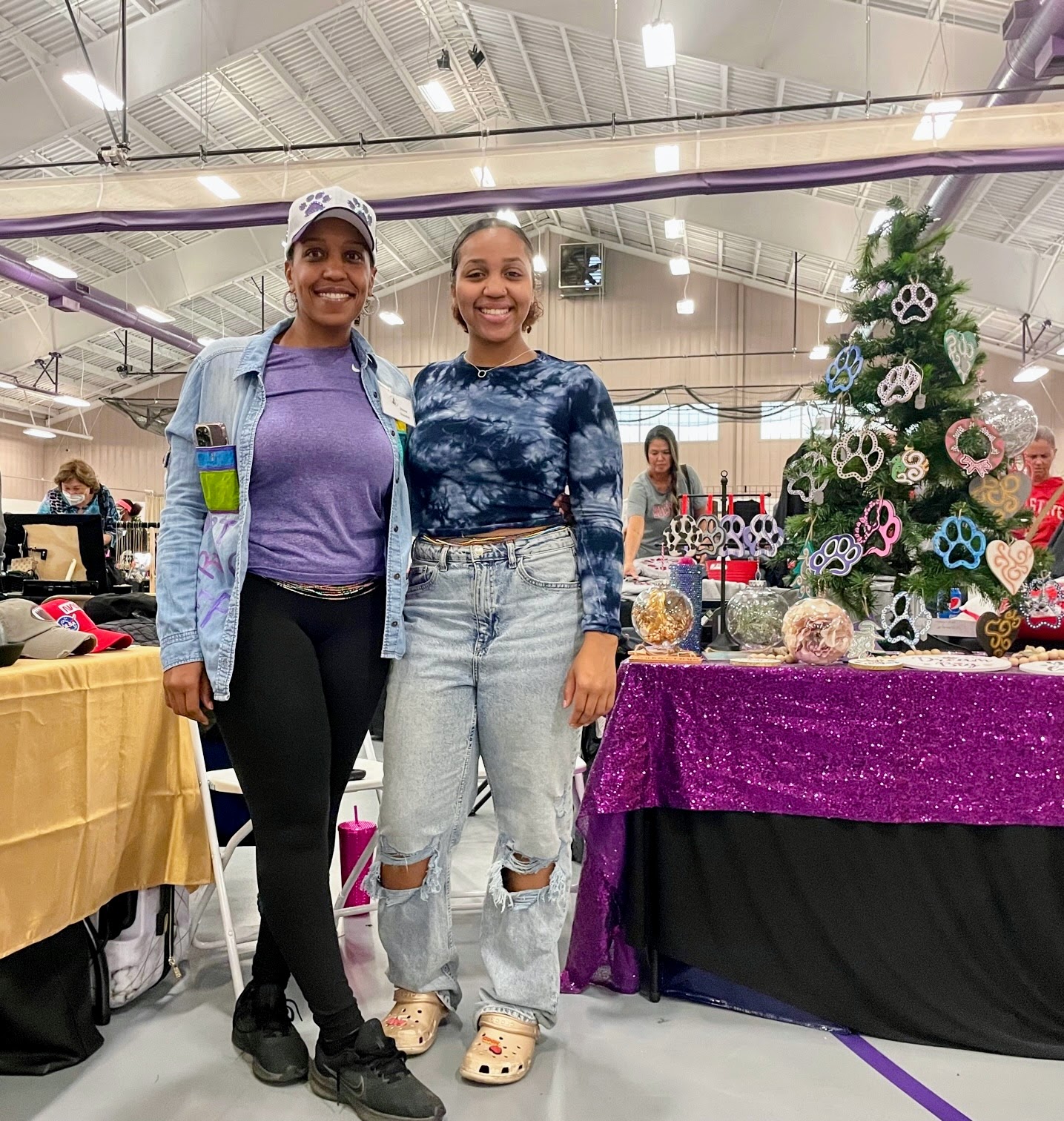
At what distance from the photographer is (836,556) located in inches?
76.4

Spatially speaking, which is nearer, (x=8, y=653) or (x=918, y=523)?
(x=8, y=653)

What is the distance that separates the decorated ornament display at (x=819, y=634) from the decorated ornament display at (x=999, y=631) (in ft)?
1.09

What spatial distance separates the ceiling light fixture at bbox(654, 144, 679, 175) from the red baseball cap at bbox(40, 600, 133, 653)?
155 inches

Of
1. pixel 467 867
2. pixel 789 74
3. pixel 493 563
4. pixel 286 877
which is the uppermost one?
pixel 789 74

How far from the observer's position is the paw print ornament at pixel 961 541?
6.01 feet

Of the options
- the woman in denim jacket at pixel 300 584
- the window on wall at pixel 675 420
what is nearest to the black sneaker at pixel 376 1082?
the woman in denim jacket at pixel 300 584

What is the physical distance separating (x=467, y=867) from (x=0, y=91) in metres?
6.70

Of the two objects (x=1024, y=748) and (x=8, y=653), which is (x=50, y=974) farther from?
(x=1024, y=748)

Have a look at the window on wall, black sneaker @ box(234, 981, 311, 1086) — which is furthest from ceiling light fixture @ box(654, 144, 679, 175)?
the window on wall

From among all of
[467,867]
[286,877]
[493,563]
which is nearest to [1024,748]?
[493,563]

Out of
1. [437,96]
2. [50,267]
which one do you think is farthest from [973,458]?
[50,267]

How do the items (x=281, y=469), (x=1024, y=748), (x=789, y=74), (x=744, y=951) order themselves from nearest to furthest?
(x=281, y=469)
(x=1024, y=748)
(x=744, y=951)
(x=789, y=74)

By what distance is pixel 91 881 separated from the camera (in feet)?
5.33

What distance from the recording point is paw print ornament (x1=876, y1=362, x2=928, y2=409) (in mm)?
1911
